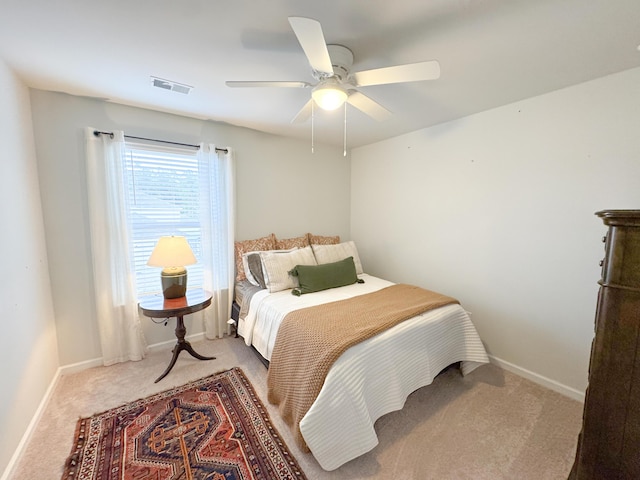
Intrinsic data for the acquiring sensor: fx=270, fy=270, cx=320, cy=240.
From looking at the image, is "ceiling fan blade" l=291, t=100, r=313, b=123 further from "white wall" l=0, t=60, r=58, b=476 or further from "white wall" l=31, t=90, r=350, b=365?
"white wall" l=0, t=60, r=58, b=476

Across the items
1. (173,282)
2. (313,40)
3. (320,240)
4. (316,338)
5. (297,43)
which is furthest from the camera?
(320,240)

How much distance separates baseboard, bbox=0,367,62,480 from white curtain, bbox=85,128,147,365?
1.11 feet

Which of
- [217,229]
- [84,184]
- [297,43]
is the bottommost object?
[217,229]

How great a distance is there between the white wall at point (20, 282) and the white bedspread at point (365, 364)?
56.7 inches

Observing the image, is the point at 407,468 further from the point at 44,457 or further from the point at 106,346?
the point at 106,346

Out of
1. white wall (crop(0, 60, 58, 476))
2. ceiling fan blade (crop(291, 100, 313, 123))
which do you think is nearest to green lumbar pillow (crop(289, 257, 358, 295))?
ceiling fan blade (crop(291, 100, 313, 123))

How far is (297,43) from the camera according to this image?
1505mm

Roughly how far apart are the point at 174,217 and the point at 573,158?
3.47 meters

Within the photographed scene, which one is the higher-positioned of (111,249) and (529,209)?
(529,209)

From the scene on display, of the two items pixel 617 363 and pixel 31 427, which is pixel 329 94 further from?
pixel 31 427

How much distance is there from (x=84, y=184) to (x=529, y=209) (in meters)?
3.77

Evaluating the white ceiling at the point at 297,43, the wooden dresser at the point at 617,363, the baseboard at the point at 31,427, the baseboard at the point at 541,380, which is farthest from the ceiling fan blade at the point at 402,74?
the baseboard at the point at 31,427

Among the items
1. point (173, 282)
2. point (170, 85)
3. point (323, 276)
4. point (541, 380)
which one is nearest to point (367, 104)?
point (170, 85)

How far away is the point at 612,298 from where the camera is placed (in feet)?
3.01
